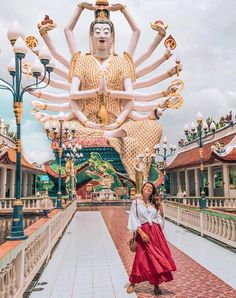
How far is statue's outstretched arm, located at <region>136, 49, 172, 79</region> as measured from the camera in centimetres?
3084

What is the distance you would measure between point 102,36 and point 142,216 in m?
26.9

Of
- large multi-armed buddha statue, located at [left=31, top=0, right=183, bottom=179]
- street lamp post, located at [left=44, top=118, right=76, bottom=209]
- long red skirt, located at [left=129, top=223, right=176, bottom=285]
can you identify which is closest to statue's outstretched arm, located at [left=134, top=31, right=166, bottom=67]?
large multi-armed buddha statue, located at [left=31, top=0, right=183, bottom=179]

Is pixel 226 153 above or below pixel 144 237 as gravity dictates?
above

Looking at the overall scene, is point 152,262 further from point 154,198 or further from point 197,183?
point 197,183

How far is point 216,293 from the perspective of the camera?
4520 mm

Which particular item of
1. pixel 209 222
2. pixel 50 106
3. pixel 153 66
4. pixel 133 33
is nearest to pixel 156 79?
pixel 153 66

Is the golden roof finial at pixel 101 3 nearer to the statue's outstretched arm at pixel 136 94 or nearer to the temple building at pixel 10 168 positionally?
the statue's outstretched arm at pixel 136 94

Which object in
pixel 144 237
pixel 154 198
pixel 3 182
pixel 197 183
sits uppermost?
pixel 3 182

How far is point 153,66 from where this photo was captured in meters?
32.8

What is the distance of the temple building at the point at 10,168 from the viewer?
2202 centimetres

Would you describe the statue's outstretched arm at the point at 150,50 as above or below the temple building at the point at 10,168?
above

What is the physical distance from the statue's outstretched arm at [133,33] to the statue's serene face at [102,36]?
3.02m

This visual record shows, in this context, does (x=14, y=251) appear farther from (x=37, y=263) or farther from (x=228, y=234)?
(x=228, y=234)

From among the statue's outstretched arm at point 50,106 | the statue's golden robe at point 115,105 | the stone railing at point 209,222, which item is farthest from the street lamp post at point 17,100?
the statue's outstretched arm at point 50,106
